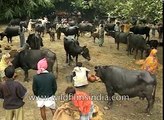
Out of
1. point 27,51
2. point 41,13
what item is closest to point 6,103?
point 27,51

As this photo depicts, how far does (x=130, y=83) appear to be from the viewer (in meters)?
10.2

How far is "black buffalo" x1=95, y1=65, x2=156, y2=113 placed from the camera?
9945 millimetres

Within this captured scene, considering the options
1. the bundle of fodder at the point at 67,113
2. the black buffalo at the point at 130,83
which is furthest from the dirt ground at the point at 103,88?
the bundle of fodder at the point at 67,113

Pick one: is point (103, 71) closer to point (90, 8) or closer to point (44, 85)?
point (44, 85)

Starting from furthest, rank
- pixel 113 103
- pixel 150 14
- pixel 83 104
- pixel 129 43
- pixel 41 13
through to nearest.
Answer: pixel 41 13 → pixel 129 43 → pixel 150 14 → pixel 113 103 → pixel 83 104

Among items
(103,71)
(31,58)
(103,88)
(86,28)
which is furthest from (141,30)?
(103,71)

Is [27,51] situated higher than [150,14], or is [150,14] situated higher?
[150,14]

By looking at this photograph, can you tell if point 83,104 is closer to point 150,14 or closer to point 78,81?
point 78,81

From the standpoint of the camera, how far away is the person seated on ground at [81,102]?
23.3 feet

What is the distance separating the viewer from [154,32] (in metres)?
24.2

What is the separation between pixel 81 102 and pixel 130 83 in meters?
3.34

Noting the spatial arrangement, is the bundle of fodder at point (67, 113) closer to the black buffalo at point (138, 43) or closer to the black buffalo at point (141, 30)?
the black buffalo at point (138, 43)

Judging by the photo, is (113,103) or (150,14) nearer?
(113,103)

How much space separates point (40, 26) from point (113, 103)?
12412 millimetres
